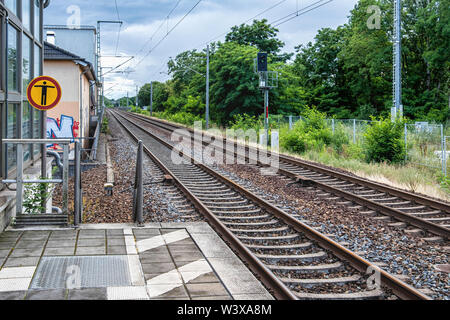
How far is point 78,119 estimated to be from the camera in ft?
86.3

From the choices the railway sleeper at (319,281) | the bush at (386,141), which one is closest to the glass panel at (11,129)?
the railway sleeper at (319,281)

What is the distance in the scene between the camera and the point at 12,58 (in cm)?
830

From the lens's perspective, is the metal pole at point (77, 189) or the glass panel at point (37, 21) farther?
the glass panel at point (37, 21)

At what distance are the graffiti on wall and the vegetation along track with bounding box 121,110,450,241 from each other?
15.3m

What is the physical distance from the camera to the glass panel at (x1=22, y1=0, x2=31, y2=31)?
29.9 feet

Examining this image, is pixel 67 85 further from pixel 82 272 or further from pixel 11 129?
pixel 82 272

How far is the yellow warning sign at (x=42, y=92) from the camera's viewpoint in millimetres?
8008

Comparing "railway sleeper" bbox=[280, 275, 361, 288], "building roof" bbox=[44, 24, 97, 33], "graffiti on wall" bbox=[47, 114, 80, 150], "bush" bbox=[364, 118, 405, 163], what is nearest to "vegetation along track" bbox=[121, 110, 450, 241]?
"railway sleeper" bbox=[280, 275, 361, 288]

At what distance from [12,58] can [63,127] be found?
687 inches

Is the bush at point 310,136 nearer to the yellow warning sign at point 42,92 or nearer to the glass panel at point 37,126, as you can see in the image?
the glass panel at point 37,126

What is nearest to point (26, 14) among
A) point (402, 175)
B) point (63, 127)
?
point (402, 175)

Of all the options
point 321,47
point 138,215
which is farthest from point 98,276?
point 321,47

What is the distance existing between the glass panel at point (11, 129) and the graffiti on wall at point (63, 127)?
1609 cm

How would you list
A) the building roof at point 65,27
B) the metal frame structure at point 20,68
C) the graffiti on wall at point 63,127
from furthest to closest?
the building roof at point 65,27
the graffiti on wall at point 63,127
the metal frame structure at point 20,68
